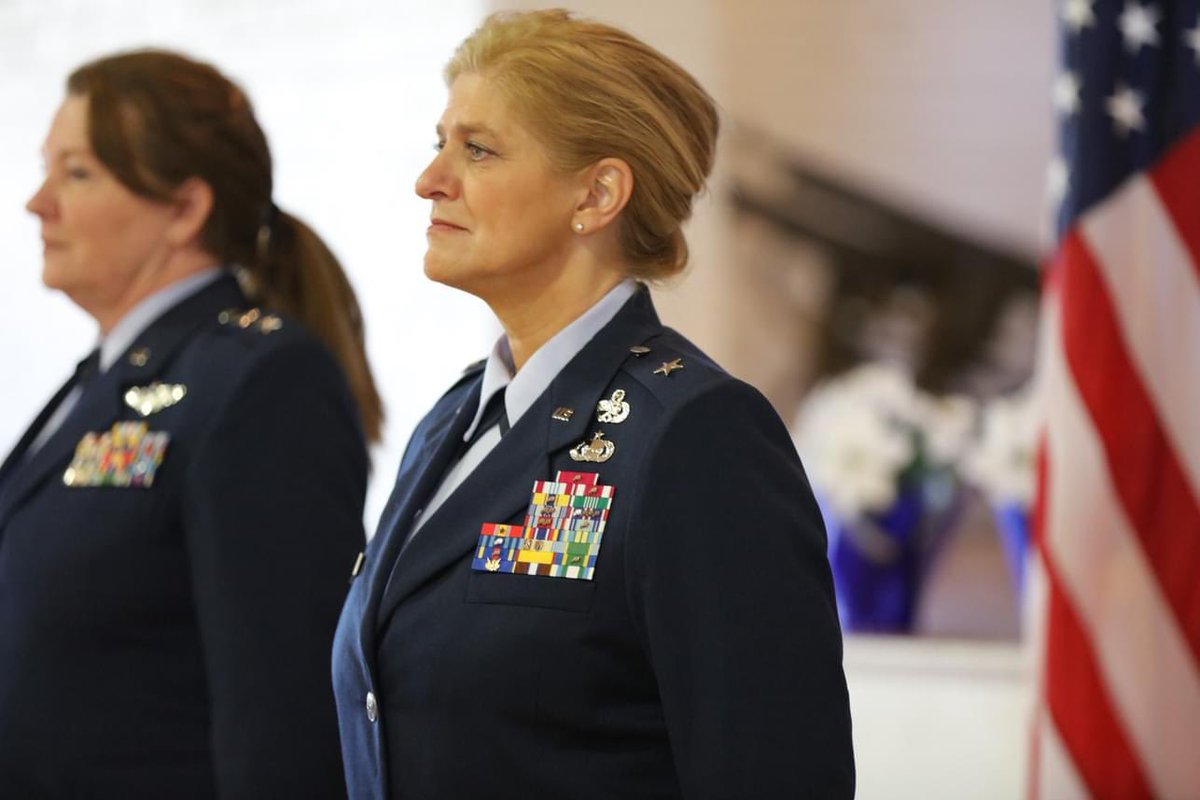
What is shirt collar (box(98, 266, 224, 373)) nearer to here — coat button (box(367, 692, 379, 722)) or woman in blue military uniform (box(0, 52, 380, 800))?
woman in blue military uniform (box(0, 52, 380, 800))

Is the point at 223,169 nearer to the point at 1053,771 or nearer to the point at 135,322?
the point at 135,322

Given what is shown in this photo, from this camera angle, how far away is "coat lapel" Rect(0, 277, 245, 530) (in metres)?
1.82

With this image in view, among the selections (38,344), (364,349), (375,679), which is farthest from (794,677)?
(38,344)

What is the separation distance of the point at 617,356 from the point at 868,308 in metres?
2.06

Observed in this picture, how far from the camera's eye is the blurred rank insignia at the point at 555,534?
124cm

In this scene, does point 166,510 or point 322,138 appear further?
point 322,138

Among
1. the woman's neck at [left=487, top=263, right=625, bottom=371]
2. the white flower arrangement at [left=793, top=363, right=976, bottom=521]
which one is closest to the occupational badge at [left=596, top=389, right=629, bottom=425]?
the woman's neck at [left=487, top=263, right=625, bottom=371]

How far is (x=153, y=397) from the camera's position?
1.82 metres

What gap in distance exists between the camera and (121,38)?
400cm

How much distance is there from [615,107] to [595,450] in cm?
31

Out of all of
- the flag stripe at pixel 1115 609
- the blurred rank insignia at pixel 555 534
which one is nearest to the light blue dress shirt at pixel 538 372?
the blurred rank insignia at pixel 555 534

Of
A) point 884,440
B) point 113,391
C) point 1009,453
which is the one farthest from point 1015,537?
point 113,391

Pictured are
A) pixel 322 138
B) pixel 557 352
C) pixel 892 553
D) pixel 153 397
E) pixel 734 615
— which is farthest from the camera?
pixel 322 138

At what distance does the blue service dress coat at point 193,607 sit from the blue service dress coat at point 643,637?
0.36m
